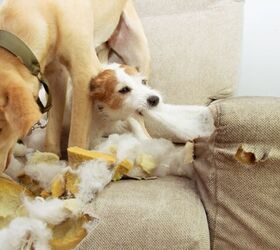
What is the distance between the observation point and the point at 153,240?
89 cm

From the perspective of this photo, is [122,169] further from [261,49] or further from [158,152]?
[261,49]

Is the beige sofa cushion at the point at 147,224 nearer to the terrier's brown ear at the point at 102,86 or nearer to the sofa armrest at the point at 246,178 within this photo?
the sofa armrest at the point at 246,178

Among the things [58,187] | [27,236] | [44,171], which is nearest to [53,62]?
[44,171]

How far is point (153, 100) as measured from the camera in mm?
1318

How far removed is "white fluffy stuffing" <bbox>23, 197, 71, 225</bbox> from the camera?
952 mm

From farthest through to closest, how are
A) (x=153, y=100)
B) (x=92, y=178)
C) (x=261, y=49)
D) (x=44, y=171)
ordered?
(x=261, y=49)
(x=153, y=100)
(x=44, y=171)
(x=92, y=178)

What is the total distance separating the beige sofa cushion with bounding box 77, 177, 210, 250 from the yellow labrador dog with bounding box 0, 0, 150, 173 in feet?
0.80

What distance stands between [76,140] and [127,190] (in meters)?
0.36

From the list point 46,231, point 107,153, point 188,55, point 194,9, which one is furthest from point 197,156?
point 194,9

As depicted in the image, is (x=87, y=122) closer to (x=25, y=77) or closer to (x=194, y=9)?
(x=25, y=77)

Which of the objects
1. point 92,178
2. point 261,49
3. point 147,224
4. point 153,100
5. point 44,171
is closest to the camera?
point 147,224

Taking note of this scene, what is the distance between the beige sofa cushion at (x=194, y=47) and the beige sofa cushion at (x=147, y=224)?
0.76 metres

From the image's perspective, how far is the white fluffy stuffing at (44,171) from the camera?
114 cm

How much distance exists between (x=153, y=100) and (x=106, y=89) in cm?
13
